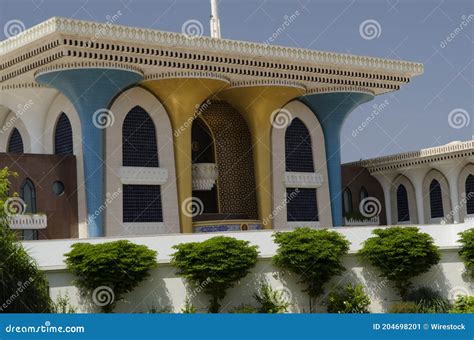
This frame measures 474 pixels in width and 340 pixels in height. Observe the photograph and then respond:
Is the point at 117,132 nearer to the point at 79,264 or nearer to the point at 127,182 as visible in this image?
the point at 127,182

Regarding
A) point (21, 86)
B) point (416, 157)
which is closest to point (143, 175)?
point (21, 86)

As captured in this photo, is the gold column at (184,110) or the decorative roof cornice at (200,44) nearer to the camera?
the decorative roof cornice at (200,44)

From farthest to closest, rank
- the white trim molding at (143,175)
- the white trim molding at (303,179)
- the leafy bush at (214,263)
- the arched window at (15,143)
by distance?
the white trim molding at (303,179)
the arched window at (15,143)
the white trim molding at (143,175)
the leafy bush at (214,263)

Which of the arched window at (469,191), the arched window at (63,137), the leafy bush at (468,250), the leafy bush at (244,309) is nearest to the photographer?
the leafy bush at (244,309)

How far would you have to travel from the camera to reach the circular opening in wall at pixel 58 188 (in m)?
48.5

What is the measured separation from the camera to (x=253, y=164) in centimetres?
5572

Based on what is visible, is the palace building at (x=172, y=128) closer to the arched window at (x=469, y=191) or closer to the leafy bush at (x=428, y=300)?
the arched window at (x=469, y=191)

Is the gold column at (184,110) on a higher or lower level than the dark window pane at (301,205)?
higher

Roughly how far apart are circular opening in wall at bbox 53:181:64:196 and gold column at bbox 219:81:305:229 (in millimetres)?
11596

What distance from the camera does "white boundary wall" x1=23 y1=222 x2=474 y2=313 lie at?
34188mm

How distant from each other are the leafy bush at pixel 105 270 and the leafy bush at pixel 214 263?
1.67 m

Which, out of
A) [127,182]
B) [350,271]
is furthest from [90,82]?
[350,271]

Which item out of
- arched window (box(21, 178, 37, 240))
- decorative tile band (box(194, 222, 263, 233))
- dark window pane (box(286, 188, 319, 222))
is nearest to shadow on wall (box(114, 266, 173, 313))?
arched window (box(21, 178, 37, 240))

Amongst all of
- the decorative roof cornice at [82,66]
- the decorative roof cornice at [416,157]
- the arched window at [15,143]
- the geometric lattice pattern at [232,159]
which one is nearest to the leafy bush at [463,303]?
the geometric lattice pattern at [232,159]
